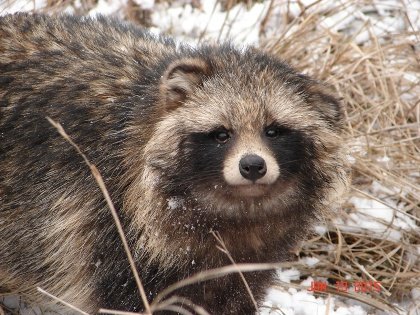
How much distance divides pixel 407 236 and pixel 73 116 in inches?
104

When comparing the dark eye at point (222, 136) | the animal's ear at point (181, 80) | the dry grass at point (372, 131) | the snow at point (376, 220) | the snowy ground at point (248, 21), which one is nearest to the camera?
the dark eye at point (222, 136)

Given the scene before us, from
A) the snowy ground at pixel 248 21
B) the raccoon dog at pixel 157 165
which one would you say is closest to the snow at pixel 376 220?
the snowy ground at pixel 248 21

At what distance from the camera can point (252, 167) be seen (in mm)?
3422

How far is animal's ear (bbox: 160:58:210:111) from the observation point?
12.4 ft

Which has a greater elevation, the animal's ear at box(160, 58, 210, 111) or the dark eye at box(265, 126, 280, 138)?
the animal's ear at box(160, 58, 210, 111)

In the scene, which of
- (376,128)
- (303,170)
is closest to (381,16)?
(376,128)

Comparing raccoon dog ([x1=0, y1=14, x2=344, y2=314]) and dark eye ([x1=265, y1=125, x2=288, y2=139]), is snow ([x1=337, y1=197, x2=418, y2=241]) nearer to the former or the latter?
raccoon dog ([x1=0, y1=14, x2=344, y2=314])

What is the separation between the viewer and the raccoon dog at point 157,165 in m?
3.68

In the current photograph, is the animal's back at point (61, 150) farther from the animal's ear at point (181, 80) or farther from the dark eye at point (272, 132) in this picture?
the dark eye at point (272, 132)

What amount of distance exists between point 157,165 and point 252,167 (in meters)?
0.55

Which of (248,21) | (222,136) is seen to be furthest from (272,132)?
(248,21)
